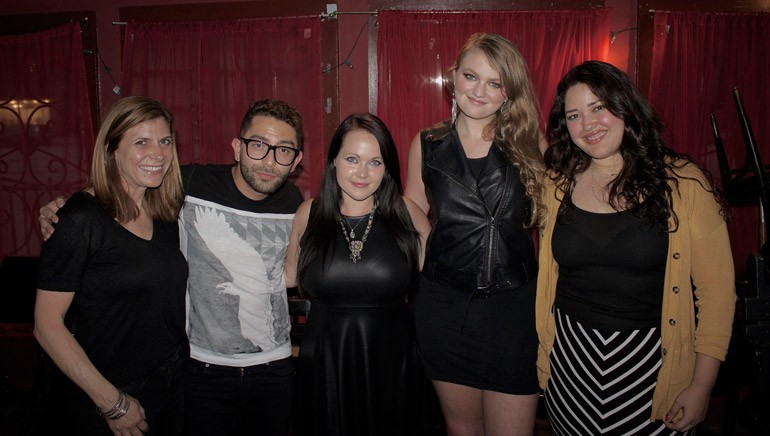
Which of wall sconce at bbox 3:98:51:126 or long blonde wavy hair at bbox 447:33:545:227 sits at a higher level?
wall sconce at bbox 3:98:51:126

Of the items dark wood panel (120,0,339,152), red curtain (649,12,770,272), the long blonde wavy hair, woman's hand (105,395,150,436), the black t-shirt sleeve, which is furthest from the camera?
dark wood panel (120,0,339,152)

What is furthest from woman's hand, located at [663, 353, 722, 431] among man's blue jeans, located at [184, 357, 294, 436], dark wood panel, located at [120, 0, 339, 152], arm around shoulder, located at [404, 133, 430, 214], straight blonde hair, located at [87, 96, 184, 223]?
dark wood panel, located at [120, 0, 339, 152]

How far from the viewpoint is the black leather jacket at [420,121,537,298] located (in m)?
1.96

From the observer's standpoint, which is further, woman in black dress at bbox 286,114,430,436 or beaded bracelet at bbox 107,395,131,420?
woman in black dress at bbox 286,114,430,436

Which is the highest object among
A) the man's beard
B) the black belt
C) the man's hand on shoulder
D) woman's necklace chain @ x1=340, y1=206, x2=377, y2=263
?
the man's beard

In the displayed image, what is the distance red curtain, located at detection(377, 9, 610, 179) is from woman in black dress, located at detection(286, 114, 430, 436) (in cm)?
258

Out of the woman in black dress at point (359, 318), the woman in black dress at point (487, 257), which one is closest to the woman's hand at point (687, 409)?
the woman in black dress at point (487, 257)

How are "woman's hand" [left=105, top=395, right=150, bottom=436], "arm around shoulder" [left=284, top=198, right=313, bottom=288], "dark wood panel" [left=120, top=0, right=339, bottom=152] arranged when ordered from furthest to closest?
"dark wood panel" [left=120, top=0, right=339, bottom=152] < "arm around shoulder" [left=284, top=198, right=313, bottom=288] < "woman's hand" [left=105, top=395, right=150, bottom=436]

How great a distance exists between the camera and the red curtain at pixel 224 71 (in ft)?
14.9

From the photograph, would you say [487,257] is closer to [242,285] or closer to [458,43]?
[242,285]

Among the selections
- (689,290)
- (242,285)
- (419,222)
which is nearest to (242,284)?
(242,285)

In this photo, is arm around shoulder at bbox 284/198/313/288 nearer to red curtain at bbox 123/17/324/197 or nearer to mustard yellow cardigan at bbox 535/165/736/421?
mustard yellow cardigan at bbox 535/165/736/421

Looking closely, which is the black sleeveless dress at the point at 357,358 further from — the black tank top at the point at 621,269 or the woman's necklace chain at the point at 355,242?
the black tank top at the point at 621,269

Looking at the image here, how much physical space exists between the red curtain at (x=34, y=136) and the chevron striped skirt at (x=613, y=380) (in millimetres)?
5060
